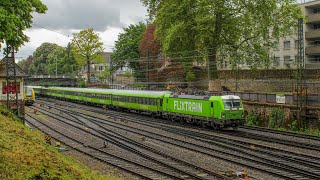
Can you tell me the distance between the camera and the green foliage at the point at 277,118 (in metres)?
31.0

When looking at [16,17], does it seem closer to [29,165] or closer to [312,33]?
[29,165]

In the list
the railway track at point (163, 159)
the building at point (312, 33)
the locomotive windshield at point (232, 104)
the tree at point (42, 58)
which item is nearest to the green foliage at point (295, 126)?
the locomotive windshield at point (232, 104)

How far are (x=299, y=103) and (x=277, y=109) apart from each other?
1.96 m

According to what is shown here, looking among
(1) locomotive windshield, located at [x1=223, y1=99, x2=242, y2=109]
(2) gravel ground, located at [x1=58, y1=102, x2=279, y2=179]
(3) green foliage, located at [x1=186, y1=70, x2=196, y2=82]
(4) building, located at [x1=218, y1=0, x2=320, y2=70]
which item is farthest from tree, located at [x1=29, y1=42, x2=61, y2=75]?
(2) gravel ground, located at [x1=58, y1=102, x2=279, y2=179]

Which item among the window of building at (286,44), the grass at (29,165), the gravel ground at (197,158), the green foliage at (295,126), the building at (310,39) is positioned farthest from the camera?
the window of building at (286,44)

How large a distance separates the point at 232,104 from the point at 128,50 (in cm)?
5292

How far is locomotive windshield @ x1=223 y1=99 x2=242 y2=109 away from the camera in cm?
2838

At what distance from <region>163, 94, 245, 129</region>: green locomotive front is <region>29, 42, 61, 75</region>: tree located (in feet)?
371

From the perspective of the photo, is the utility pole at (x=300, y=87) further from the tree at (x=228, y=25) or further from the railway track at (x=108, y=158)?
the railway track at (x=108, y=158)

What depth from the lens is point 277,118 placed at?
3145cm

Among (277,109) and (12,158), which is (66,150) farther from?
(277,109)

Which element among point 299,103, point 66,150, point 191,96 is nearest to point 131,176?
point 66,150

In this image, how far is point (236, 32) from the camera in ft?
132

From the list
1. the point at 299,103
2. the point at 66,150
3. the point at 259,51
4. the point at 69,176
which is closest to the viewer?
the point at 69,176
